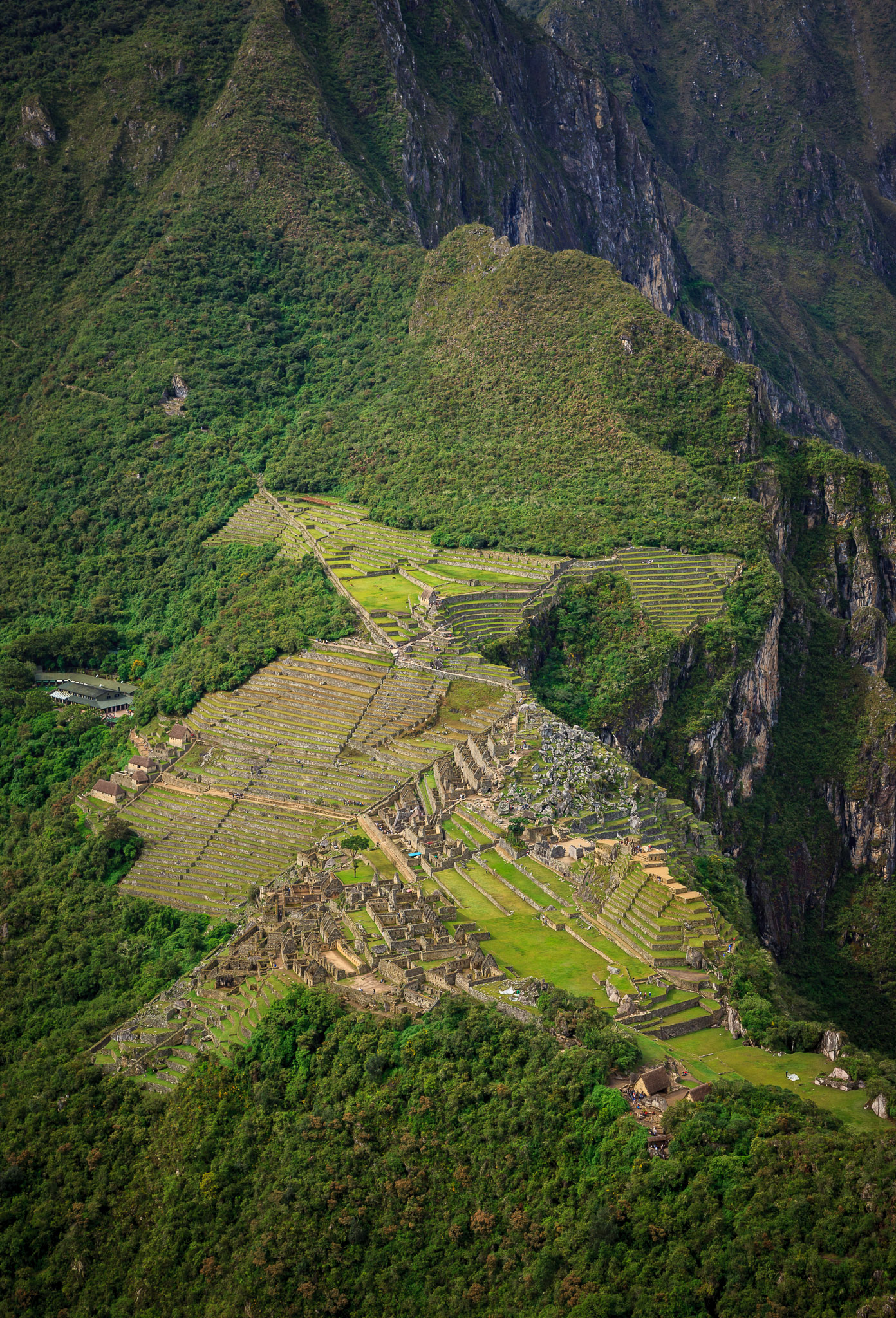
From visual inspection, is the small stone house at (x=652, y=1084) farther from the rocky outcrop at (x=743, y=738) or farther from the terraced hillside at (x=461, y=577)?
the rocky outcrop at (x=743, y=738)

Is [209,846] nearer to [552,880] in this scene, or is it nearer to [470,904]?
[470,904]

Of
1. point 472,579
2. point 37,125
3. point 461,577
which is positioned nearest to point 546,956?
point 472,579

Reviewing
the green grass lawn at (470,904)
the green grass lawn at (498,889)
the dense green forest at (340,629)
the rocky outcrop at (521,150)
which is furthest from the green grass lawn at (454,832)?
the rocky outcrop at (521,150)

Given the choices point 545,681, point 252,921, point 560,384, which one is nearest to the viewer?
point 252,921

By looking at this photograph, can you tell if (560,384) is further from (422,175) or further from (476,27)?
(476,27)

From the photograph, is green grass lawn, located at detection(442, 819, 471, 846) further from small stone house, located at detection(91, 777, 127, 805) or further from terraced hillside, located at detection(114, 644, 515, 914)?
small stone house, located at detection(91, 777, 127, 805)

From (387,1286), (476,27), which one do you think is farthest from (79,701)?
(476,27)
